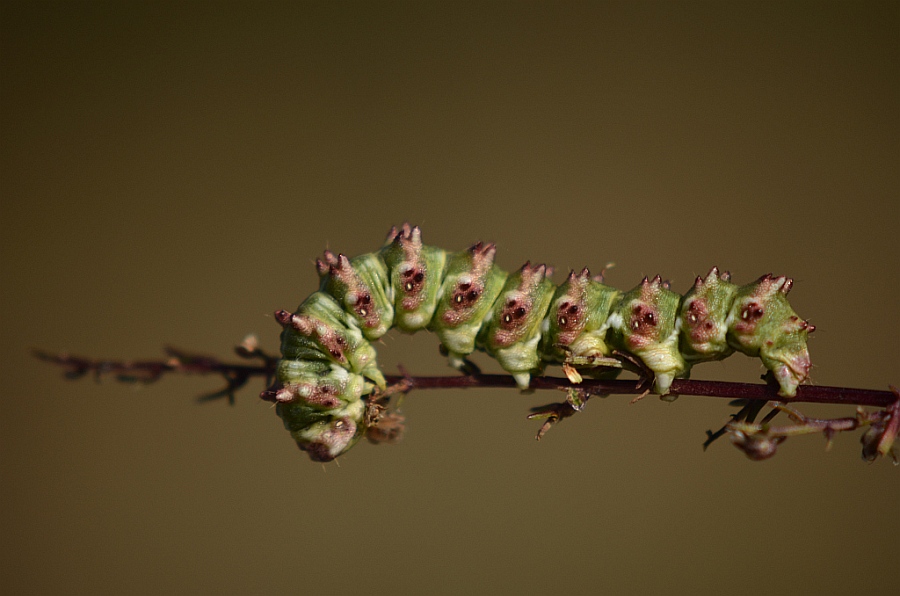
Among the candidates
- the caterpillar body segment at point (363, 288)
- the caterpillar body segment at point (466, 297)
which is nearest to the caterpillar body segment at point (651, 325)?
the caterpillar body segment at point (466, 297)

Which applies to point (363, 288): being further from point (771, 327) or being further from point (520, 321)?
point (771, 327)

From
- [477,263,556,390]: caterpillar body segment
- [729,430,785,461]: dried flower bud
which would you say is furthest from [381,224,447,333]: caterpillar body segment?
[729,430,785,461]: dried flower bud

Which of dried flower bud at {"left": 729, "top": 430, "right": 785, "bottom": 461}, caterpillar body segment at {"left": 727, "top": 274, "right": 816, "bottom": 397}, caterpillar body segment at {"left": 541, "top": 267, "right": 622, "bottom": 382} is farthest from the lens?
caterpillar body segment at {"left": 541, "top": 267, "right": 622, "bottom": 382}

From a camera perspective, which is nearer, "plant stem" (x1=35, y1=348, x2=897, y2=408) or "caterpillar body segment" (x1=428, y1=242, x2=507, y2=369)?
"plant stem" (x1=35, y1=348, x2=897, y2=408)

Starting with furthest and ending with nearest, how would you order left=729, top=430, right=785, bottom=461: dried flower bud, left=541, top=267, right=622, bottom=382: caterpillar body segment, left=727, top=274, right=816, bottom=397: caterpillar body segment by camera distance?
left=541, top=267, right=622, bottom=382: caterpillar body segment, left=727, top=274, right=816, bottom=397: caterpillar body segment, left=729, top=430, right=785, bottom=461: dried flower bud

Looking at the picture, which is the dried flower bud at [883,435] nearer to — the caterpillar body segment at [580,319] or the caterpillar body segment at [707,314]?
the caterpillar body segment at [707,314]

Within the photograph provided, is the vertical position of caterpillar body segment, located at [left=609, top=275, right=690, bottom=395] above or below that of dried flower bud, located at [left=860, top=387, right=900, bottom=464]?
above

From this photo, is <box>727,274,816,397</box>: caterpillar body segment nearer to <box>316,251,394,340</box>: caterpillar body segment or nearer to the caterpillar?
the caterpillar

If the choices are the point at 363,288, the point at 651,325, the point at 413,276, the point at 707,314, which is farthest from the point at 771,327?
the point at 363,288

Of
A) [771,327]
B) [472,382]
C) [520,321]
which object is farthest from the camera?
[520,321]
